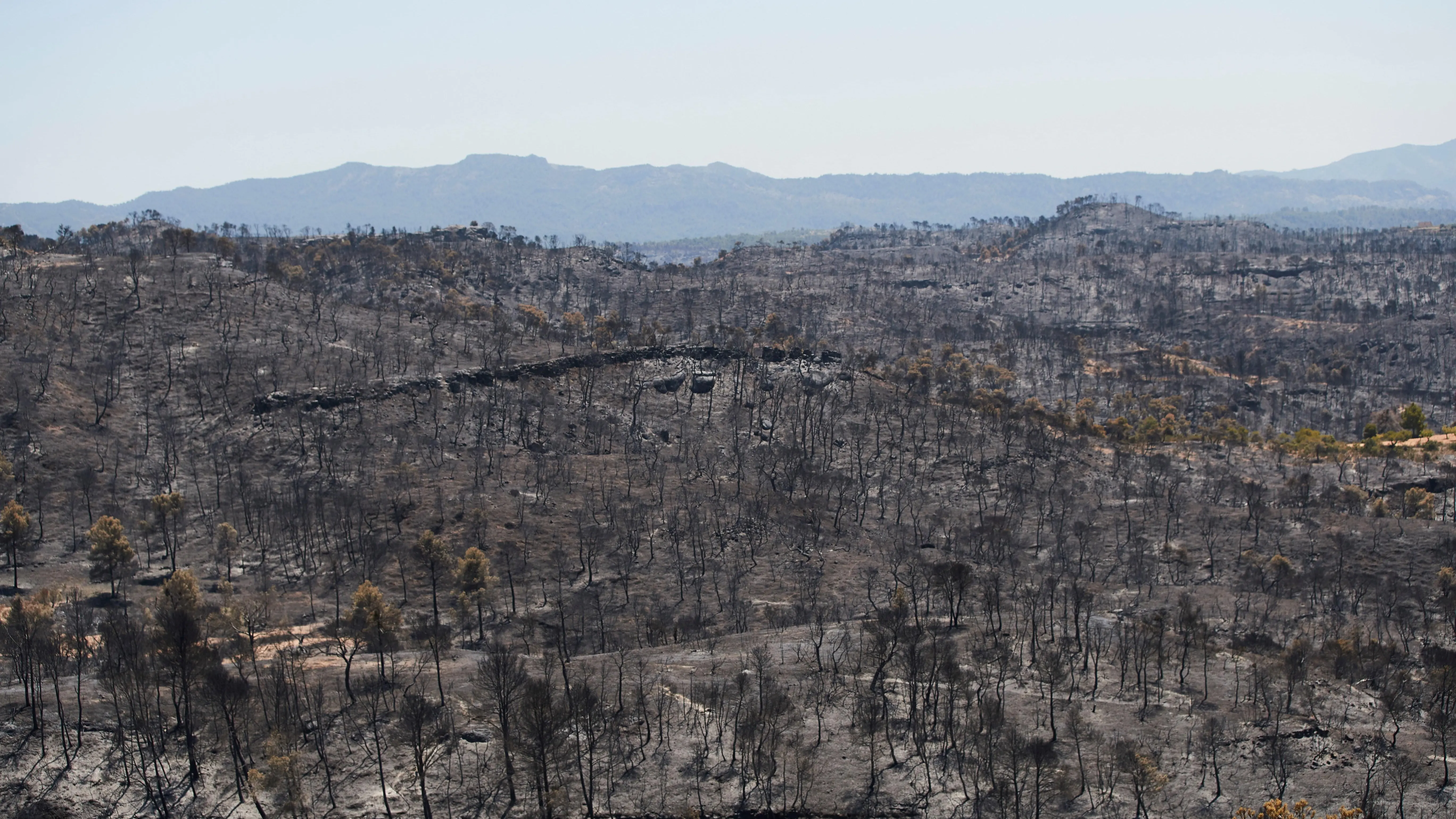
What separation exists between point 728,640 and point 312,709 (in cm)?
3783

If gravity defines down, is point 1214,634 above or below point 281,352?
below

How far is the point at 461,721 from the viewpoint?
72.8 meters

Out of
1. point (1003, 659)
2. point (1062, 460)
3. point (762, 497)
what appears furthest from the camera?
point (1062, 460)

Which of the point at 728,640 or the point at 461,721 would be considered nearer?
the point at 461,721

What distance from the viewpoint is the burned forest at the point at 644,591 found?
66.2m

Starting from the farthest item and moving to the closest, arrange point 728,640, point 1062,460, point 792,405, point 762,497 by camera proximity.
A: 1. point 792,405
2. point 1062,460
3. point 762,497
4. point 728,640

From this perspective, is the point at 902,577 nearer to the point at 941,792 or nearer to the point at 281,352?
the point at 941,792

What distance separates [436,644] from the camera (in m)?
77.4

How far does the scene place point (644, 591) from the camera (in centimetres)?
11738

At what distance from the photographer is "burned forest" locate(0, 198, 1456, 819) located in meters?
66.2

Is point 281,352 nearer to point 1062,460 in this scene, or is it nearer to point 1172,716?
point 1062,460

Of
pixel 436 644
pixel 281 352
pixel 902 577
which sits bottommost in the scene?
pixel 902 577

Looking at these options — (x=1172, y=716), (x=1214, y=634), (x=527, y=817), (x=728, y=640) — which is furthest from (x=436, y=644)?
(x=1214, y=634)

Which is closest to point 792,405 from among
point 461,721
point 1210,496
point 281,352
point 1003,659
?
point 1210,496
